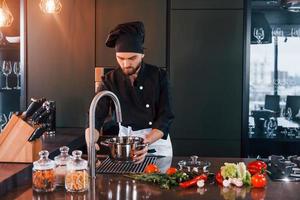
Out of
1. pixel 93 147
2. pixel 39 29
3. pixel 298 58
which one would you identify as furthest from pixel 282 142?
pixel 93 147

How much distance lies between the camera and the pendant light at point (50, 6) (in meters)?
3.24

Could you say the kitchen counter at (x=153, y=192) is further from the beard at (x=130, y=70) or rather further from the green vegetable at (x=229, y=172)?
the beard at (x=130, y=70)

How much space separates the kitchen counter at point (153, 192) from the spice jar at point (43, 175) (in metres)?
0.03

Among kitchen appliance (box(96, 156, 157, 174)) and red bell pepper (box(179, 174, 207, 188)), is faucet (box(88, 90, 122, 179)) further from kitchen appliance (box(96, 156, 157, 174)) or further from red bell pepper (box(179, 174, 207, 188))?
A: red bell pepper (box(179, 174, 207, 188))

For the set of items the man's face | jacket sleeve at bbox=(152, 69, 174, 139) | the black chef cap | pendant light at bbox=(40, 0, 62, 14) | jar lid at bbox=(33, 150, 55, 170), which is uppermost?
pendant light at bbox=(40, 0, 62, 14)

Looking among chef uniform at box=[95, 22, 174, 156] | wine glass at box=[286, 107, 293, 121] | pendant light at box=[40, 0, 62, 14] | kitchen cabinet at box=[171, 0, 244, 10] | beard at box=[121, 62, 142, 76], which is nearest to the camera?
beard at box=[121, 62, 142, 76]

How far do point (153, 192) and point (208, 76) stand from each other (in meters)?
1.97

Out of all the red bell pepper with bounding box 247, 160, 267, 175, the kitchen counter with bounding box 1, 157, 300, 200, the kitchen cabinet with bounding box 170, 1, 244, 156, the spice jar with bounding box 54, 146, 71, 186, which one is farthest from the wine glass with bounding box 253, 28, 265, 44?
the spice jar with bounding box 54, 146, 71, 186

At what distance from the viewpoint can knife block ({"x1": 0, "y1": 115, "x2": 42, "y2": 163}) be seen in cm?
190

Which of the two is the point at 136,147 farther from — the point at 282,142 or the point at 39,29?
the point at 282,142

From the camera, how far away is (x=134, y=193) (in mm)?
→ 1603

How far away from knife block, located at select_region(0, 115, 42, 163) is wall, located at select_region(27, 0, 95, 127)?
5.41 feet

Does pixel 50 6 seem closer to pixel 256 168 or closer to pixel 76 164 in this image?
pixel 76 164

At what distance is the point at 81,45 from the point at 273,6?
1.60m
